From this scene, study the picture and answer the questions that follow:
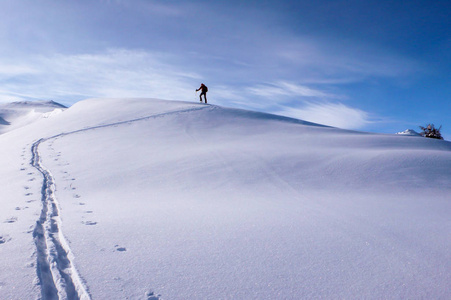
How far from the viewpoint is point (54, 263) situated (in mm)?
2516

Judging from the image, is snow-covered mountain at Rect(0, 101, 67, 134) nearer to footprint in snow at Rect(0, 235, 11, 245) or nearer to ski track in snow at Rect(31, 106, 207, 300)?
ski track in snow at Rect(31, 106, 207, 300)

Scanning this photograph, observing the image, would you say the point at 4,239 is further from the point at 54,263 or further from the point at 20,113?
the point at 20,113

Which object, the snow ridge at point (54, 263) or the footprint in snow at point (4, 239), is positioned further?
the footprint in snow at point (4, 239)

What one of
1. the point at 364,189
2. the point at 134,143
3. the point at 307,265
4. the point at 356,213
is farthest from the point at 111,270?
A: the point at 134,143

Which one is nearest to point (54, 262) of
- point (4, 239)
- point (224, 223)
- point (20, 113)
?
point (4, 239)

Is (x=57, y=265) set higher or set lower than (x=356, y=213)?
lower

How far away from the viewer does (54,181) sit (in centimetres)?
577

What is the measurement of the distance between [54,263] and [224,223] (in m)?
1.80

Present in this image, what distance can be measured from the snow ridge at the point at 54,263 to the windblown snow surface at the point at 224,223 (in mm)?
12

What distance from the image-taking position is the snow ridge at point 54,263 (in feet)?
7.02

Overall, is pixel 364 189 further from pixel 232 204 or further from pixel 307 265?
pixel 307 265

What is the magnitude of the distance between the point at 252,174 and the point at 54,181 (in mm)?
3827

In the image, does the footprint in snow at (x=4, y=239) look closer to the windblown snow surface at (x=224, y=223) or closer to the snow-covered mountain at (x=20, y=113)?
the windblown snow surface at (x=224, y=223)

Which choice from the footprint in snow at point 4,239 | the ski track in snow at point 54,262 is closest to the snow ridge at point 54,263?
the ski track in snow at point 54,262
